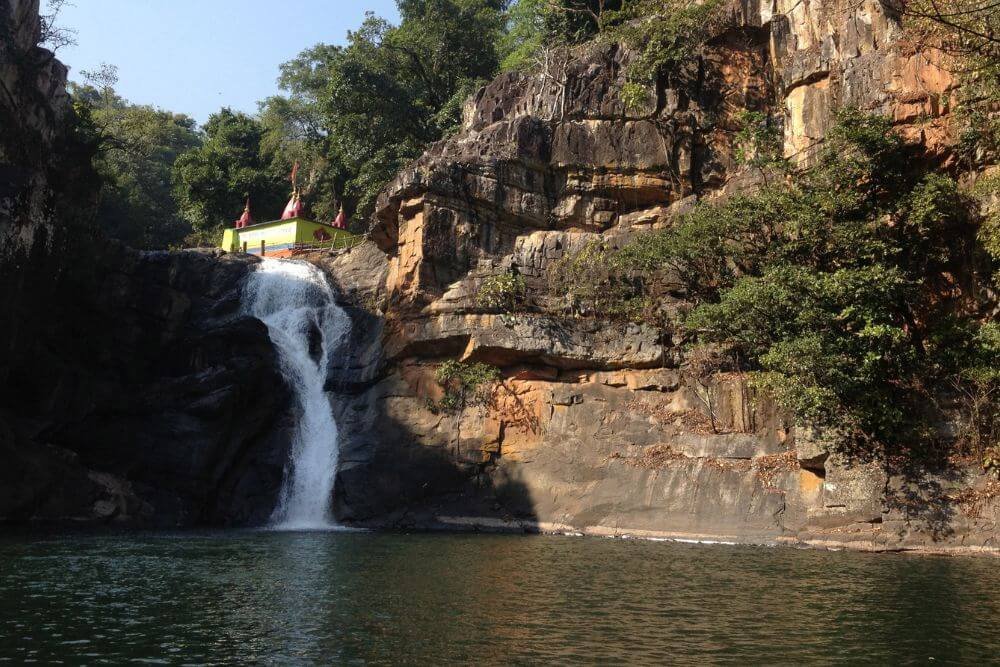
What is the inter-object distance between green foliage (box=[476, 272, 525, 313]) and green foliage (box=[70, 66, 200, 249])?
1848 centimetres

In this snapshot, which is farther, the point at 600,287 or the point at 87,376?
the point at 600,287

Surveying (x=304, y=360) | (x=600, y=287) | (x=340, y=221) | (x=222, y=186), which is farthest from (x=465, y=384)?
(x=222, y=186)

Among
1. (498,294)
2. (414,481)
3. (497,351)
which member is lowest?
(414,481)

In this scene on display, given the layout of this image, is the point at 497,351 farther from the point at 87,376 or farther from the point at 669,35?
the point at 669,35

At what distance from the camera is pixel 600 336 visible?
1125 inches

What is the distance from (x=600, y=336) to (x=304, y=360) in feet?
37.0

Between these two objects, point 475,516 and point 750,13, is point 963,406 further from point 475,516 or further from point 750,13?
point 750,13

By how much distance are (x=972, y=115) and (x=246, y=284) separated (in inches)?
1028

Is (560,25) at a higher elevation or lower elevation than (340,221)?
higher

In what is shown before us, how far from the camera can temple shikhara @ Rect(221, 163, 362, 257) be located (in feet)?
151

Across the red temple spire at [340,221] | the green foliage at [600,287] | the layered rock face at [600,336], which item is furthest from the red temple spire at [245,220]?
the green foliage at [600,287]

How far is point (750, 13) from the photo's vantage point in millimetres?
32875

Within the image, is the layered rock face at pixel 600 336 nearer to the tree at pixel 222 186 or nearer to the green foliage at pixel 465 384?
the green foliage at pixel 465 384

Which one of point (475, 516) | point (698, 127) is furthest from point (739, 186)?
point (475, 516)
